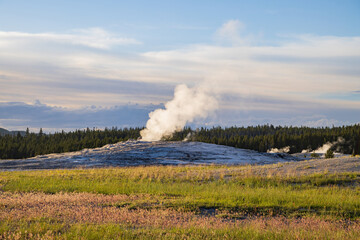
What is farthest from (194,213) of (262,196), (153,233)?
(262,196)

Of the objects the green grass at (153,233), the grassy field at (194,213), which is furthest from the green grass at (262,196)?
Answer: the green grass at (153,233)

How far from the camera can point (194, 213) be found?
492 inches

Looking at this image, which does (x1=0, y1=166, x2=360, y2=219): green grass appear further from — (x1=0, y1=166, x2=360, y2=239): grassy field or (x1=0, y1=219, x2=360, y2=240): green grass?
(x1=0, y1=219, x2=360, y2=240): green grass

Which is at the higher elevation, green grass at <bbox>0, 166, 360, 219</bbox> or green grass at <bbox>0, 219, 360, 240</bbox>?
green grass at <bbox>0, 219, 360, 240</bbox>

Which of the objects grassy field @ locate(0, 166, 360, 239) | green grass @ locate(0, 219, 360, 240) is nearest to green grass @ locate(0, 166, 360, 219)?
grassy field @ locate(0, 166, 360, 239)

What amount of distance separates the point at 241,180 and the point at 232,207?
8.95m

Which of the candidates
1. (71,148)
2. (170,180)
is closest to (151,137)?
(71,148)

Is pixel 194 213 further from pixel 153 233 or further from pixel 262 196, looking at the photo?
pixel 262 196

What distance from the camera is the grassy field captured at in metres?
8.74

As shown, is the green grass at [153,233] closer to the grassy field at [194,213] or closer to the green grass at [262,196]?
the grassy field at [194,213]

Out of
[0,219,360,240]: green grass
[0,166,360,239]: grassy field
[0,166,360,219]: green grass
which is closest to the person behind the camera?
[0,219,360,240]: green grass

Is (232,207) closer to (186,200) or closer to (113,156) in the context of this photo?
(186,200)

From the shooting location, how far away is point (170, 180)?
2414 centimetres

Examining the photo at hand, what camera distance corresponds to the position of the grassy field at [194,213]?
8742mm
